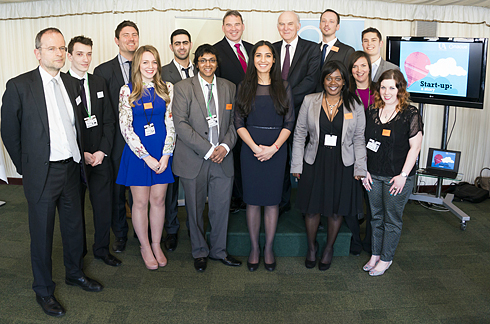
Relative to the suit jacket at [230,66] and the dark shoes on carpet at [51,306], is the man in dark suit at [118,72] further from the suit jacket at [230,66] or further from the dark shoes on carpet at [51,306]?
the dark shoes on carpet at [51,306]

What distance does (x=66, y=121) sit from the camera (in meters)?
2.46

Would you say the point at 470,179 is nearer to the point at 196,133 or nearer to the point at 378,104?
the point at 378,104

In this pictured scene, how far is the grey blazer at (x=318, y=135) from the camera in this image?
2.79 metres

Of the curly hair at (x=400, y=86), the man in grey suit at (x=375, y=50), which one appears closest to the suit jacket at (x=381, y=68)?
the man in grey suit at (x=375, y=50)

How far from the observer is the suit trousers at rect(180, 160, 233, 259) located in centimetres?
296

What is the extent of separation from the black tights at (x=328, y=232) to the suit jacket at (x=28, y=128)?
2013mm

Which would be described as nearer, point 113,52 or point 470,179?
point 113,52

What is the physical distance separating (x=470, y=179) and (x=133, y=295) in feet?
17.0

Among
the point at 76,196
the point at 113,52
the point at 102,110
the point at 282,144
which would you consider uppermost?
the point at 113,52

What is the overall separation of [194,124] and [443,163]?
10.7ft

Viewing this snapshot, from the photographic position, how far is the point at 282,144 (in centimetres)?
288

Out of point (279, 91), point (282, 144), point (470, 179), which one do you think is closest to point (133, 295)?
point (282, 144)

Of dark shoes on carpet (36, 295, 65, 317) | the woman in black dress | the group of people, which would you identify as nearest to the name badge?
the group of people

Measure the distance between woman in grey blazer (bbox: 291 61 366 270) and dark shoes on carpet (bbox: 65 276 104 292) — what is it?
5.50 feet
